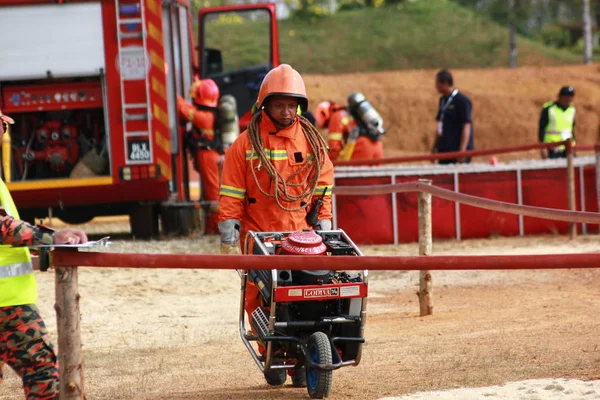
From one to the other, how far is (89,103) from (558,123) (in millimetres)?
6495

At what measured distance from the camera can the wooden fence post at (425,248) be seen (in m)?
8.52

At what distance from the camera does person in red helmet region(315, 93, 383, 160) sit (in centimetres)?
1465

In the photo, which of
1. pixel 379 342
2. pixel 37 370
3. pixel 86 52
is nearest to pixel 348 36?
pixel 86 52

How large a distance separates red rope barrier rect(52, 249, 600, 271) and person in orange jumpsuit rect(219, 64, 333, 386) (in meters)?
1.45

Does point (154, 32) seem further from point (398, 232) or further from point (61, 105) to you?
point (398, 232)

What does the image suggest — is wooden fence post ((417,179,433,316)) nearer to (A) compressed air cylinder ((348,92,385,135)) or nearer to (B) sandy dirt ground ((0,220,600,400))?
(B) sandy dirt ground ((0,220,600,400))

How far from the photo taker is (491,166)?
525 inches

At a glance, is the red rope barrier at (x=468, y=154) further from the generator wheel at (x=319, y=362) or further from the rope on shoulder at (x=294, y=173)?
the generator wheel at (x=319, y=362)

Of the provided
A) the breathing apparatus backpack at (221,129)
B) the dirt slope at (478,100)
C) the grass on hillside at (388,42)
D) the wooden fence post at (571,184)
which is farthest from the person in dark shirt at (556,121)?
the grass on hillside at (388,42)

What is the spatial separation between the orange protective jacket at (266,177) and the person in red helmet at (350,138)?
8.22 m

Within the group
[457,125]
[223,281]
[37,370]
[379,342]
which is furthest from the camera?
[457,125]

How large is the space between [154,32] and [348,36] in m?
27.3

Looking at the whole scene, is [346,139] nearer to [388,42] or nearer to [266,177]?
[266,177]

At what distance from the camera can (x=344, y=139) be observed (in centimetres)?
1480
